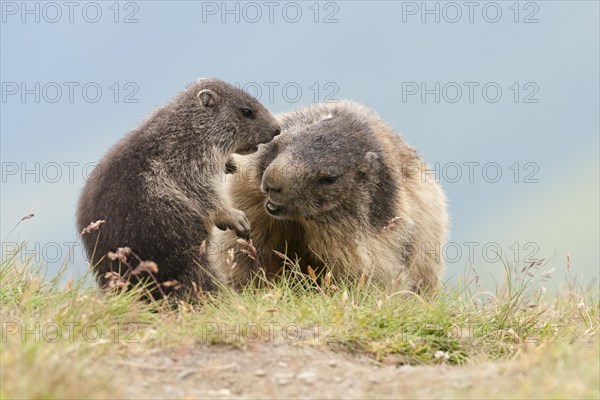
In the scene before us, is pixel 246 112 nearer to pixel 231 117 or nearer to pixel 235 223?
pixel 231 117

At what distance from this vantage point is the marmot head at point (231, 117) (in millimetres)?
8109

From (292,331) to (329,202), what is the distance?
2271 millimetres

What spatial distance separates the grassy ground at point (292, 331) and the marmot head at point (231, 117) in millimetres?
1430

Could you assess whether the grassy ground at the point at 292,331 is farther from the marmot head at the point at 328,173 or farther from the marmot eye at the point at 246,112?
the marmot eye at the point at 246,112

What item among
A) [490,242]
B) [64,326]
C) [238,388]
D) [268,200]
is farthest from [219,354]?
[490,242]

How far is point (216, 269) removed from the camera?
778 cm

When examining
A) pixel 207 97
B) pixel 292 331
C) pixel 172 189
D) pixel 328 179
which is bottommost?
pixel 292 331

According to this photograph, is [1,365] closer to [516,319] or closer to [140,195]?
[140,195]

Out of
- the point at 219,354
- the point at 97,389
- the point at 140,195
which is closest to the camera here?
the point at 97,389

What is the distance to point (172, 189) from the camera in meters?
7.49

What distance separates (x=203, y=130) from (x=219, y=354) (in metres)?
2.80

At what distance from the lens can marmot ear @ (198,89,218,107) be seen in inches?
320

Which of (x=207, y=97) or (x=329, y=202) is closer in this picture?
(x=207, y=97)

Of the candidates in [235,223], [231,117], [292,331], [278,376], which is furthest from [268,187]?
[278,376]
